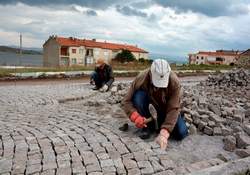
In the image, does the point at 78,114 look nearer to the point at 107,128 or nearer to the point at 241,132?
the point at 107,128

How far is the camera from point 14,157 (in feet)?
13.0

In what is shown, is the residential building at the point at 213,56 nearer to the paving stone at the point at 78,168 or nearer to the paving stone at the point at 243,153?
the paving stone at the point at 243,153

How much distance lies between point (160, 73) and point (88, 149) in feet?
4.41

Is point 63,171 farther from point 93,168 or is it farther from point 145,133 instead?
point 145,133

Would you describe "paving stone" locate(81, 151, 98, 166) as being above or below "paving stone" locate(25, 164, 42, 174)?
above

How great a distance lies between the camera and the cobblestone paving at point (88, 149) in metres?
3.72

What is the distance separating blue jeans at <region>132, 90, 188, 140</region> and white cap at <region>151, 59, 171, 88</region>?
1.42 ft

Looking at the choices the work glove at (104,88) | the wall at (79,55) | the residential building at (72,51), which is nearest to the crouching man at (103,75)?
the work glove at (104,88)

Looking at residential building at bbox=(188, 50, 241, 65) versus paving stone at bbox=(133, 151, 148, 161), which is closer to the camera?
paving stone at bbox=(133, 151, 148, 161)

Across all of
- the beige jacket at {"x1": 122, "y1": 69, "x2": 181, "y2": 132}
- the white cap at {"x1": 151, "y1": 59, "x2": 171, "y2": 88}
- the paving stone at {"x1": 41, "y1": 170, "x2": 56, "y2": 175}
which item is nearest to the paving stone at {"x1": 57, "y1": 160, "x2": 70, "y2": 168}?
the paving stone at {"x1": 41, "y1": 170, "x2": 56, "y2": 175}

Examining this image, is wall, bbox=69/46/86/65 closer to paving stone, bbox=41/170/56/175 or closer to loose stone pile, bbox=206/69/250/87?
loose stone pile, bbox=206/69/250/87

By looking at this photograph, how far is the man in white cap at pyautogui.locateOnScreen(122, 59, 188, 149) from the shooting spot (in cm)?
426

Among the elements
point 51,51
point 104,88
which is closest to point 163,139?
point 104,88

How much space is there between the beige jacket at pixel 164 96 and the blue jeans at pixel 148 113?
2.4 inches
